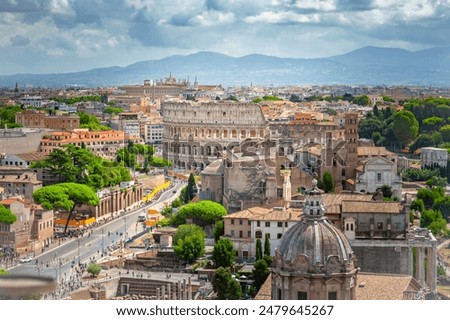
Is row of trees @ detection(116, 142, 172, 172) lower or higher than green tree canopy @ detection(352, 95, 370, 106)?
lower

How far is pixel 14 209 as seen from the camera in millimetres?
15031

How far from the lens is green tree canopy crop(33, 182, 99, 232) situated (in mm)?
16562

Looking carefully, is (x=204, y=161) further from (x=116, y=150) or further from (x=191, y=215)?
(x=191, y=215)

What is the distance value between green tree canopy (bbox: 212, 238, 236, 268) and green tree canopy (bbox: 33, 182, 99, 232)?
4.06 meters

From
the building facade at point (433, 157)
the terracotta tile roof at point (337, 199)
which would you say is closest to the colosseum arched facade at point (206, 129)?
the building facade at point (433, 157)

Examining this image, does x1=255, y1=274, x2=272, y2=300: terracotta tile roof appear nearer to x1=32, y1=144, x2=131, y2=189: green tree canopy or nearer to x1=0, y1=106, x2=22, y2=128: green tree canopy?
x1=32, y1=144, x2=131, y2=189: green tree canopy

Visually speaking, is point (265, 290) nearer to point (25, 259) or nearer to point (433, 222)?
point (25, 259)

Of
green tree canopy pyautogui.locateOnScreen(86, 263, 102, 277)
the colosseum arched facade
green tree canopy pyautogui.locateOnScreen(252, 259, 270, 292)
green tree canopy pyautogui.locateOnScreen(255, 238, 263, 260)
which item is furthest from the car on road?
the colosseum arched facade

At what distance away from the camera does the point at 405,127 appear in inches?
864

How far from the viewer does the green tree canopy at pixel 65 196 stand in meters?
16.6

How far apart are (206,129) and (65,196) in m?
12.8
